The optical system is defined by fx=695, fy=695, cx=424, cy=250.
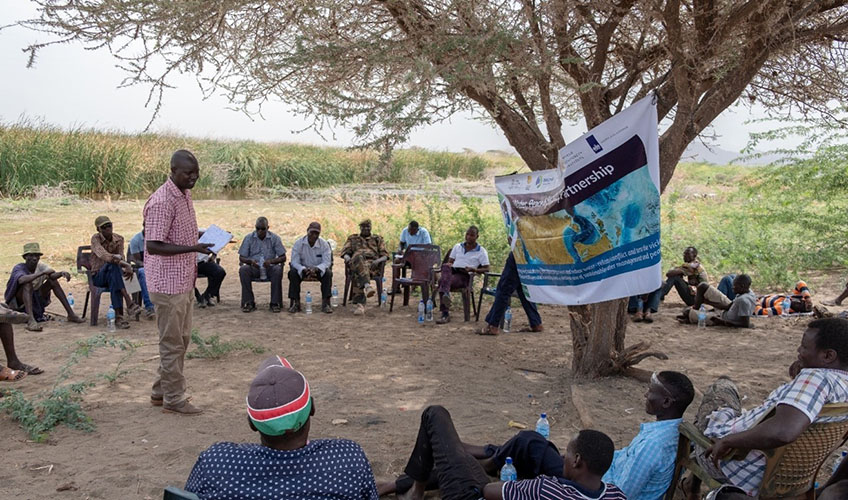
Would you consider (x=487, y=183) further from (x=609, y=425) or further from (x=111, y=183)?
(x=609, y=425)

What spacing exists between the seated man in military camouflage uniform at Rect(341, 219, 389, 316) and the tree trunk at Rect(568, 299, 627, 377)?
12.9 ft

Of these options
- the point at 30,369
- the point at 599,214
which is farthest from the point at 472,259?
the point at 30,369

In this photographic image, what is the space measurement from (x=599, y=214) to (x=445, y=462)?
252 centimetres

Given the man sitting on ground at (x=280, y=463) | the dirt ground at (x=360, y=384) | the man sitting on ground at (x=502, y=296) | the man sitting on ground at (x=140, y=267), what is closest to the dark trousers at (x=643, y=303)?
the dirt ground at (x=360, y=384)

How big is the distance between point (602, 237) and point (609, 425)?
1.46 meters

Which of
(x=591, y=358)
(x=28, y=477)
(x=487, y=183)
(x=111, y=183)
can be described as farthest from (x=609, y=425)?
(x=487, y=183)

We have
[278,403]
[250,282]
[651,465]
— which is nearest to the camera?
[278,403]

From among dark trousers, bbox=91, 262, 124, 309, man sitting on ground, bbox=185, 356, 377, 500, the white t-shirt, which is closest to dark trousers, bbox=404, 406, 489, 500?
man sitting on ground, bbox=185, 356, 377, 500

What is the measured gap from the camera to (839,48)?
6.70 m

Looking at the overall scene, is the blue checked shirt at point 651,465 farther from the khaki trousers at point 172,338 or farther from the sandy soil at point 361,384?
the khaki trousers at point 172,338

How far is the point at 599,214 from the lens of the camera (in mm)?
5453

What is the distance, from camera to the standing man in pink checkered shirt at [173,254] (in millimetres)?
5199

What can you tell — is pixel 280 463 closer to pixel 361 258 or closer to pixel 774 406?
pixel 774 406

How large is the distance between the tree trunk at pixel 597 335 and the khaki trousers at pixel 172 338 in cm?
337
